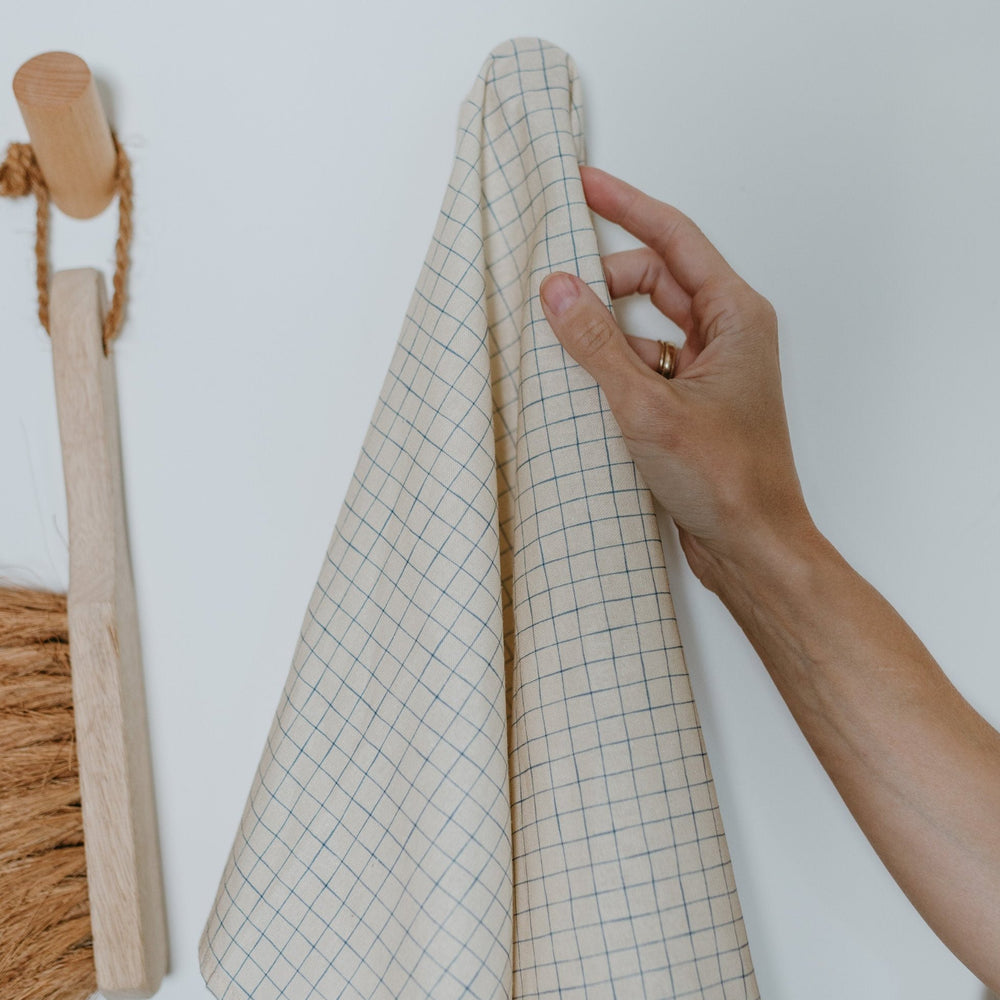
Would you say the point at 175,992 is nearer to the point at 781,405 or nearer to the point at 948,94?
the point at 781,405

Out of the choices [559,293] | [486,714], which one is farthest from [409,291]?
[486,714]

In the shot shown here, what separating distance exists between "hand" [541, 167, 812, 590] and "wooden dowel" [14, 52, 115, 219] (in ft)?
0.97

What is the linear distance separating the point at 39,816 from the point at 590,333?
446mm

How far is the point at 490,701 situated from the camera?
0.46 metres

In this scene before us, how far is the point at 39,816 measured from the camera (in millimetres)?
542

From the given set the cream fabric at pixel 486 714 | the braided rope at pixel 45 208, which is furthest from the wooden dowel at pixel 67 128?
the cream fabric at pixel 486 714

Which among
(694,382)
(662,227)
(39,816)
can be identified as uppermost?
(662,227)

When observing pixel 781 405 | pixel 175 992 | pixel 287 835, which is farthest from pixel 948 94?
pixel 175 992

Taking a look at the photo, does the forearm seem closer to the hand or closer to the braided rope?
the hand

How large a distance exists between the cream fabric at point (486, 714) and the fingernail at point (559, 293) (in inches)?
0.6

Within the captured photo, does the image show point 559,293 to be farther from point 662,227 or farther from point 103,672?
point 103,672

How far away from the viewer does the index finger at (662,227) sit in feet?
1.78

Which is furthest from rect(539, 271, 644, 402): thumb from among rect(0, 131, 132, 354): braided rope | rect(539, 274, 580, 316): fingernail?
rect(0, 131, 132, 354): braided rope

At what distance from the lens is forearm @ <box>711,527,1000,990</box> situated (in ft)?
1.61
